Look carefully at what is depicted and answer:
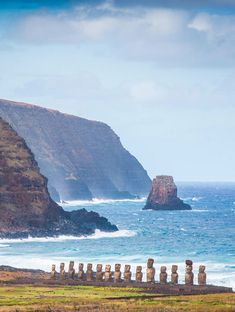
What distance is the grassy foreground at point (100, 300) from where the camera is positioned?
62.3 m

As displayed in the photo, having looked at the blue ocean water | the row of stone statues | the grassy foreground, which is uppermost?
the blue ocean water

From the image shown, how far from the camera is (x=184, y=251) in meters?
140

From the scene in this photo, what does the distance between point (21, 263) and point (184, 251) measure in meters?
25.6

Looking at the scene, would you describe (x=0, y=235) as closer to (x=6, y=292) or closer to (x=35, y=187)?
(x=35, y=187)

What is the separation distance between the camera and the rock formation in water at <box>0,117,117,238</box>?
170 meters

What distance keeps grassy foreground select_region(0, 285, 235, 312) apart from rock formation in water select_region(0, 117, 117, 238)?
90372 mm

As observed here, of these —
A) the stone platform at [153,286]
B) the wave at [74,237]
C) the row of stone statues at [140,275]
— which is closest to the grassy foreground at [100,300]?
the stone platform at [153,286]

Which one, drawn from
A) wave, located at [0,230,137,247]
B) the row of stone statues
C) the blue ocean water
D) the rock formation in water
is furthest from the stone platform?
the rock formation in water

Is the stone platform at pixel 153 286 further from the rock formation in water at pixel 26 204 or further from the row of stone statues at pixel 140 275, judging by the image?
the rock formation in water at pixel 26 204

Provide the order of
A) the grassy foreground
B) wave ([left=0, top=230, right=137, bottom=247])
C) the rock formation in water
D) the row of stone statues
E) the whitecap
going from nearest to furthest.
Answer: the grassy foreground → the row of stone statues → wave ([left=0, top=230, right=137, bottom=247]) → the whitecap → the rock formation in water

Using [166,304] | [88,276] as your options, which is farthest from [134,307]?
[88,276]

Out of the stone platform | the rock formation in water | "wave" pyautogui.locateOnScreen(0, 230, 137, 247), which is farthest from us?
the rock formation in water

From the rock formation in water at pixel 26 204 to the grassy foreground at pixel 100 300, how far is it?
90372mm

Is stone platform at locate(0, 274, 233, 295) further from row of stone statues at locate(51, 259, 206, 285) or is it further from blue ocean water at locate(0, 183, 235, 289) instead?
blue ocean water at locate(0, 183, 235, 289)
